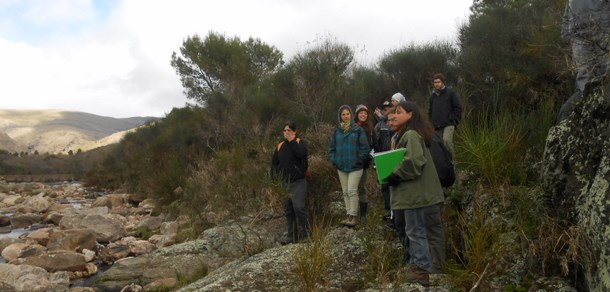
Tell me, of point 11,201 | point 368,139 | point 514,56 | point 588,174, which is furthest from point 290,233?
point 11,201

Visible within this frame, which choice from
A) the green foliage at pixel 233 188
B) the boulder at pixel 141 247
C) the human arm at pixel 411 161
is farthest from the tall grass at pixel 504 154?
the boulder at pixel 141 247

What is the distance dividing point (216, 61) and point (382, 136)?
2300 centimetres

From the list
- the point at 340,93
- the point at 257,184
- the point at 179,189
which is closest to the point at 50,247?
the point at 179,189

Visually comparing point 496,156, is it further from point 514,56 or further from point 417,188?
point 514,56

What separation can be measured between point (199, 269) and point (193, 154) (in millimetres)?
10143

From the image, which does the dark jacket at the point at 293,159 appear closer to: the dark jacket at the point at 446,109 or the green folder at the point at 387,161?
the dark jacket at the point at 446,109

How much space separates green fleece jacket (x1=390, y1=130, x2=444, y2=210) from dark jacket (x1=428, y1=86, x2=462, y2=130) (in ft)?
6.55

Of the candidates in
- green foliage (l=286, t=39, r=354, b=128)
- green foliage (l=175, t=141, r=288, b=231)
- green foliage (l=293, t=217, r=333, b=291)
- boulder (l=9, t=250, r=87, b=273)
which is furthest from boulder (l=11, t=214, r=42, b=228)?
green foliage (l=293, t=217, r=333, b=291)

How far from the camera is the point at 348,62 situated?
1841cm

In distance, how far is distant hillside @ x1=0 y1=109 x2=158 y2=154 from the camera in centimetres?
11738

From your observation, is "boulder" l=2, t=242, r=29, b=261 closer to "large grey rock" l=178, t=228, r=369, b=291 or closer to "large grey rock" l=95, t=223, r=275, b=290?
"large grey rock" l=95, t=223, r=275, b=290

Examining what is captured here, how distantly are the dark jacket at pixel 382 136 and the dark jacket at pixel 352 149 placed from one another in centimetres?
18

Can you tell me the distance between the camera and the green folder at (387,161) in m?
3.78

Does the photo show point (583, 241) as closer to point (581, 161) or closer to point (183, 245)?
point (581, 161)
